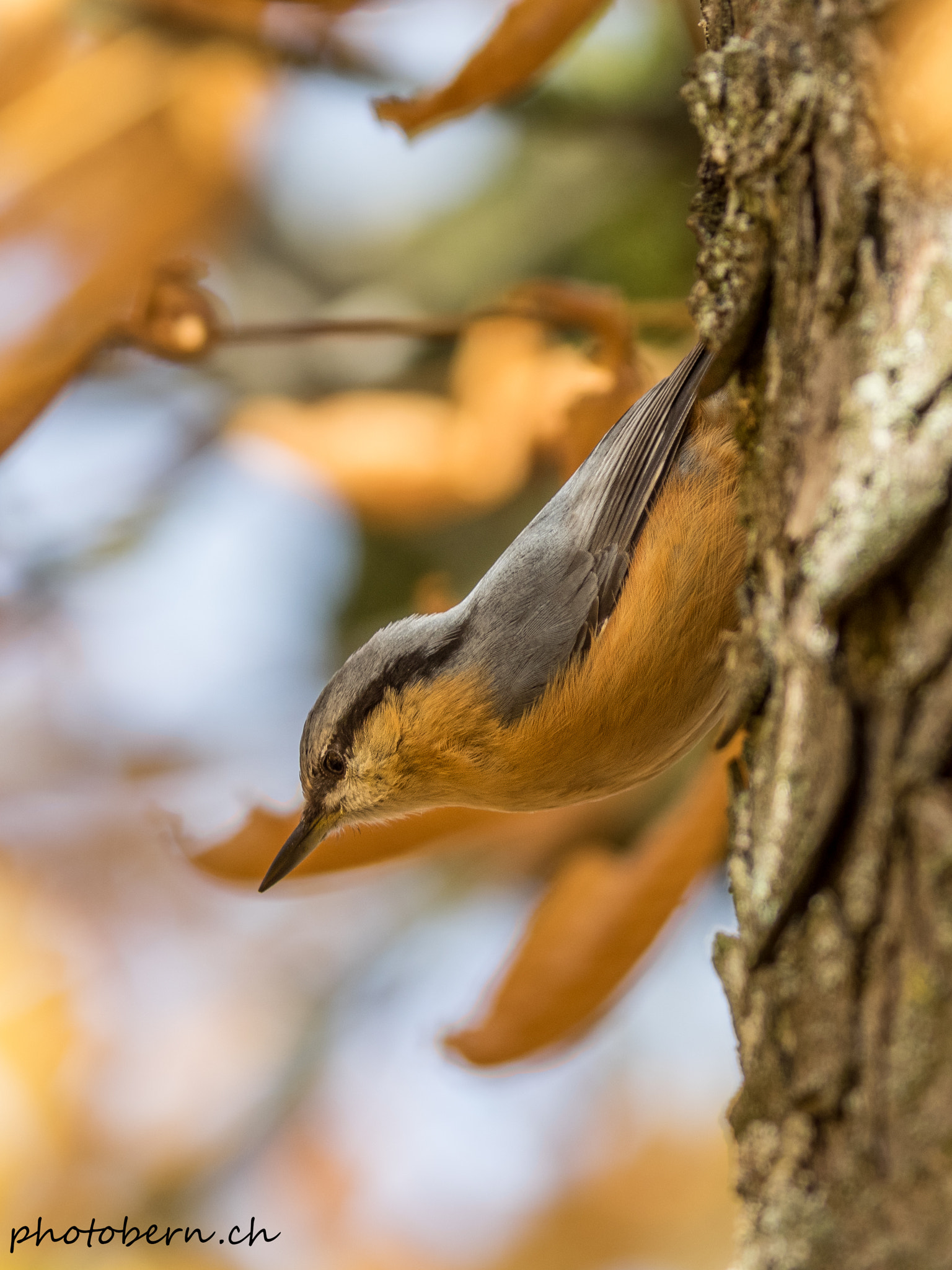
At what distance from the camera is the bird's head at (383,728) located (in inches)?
67.8

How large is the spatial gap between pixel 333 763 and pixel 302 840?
180mm

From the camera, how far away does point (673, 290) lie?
8.52 ft

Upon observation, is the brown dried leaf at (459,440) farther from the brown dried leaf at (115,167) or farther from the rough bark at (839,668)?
the rough bark at (839,668)

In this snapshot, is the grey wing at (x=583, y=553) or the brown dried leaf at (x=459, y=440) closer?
the grey wing at (x=583, y=553)

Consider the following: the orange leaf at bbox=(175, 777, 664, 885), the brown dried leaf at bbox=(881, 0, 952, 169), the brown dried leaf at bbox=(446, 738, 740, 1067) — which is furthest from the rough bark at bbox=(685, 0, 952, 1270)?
the orange leaf at bbox=(175, 777, 664, 885)

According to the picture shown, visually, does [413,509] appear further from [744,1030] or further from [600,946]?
[744,1030]

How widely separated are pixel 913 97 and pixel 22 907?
2.51 m

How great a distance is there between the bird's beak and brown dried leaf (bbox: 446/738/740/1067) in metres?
0.37

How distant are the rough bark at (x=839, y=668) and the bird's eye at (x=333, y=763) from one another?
1059 mm

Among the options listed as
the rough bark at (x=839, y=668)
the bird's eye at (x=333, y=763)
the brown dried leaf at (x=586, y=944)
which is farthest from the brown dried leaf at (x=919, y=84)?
the bird's eye at (x=333, y=763)

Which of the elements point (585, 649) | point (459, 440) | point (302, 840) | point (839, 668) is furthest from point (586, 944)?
point (459, 440)

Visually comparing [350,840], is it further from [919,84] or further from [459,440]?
[919,84]

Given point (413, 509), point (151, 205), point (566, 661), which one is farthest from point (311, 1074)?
point (151, 205)

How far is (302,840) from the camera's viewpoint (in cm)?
172
